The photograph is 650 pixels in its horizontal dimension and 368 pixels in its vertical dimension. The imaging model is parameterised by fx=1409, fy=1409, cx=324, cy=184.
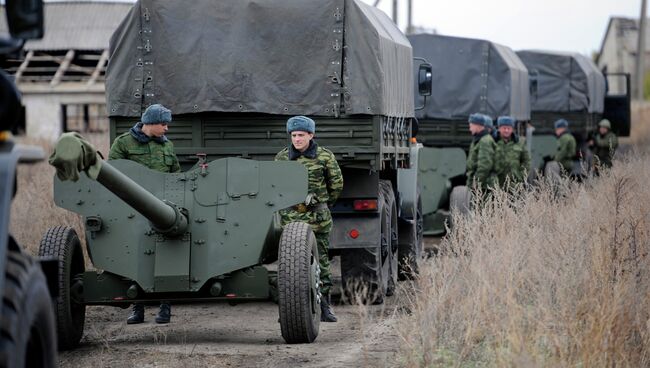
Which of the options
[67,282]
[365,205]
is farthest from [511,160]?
[67,282]

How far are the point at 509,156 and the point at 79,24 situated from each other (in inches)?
1338

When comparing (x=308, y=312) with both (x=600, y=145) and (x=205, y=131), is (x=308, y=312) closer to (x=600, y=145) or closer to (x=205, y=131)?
(x=205, y=131)

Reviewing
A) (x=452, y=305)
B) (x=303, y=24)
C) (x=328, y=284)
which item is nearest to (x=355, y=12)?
(x=303, y=24)

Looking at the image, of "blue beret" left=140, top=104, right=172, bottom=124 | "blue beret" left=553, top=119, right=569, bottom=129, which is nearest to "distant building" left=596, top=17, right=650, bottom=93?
"blue beret" left=553, top=119, right=569, bottom=129

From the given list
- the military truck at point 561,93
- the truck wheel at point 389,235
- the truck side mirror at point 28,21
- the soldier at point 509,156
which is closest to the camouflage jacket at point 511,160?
the soldier at point 509,156

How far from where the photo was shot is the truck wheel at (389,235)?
13.5 meters

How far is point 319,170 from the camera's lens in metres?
11.3

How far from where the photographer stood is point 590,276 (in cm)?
915

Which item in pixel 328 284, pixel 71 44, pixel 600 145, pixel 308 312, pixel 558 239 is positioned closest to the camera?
pixel 308 312

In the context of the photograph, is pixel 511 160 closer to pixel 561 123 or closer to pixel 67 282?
pixel 561 123

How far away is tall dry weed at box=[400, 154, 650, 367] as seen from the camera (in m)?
7.51

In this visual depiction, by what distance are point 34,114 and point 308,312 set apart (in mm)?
35661

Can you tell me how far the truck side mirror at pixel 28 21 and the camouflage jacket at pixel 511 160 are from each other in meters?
12.4

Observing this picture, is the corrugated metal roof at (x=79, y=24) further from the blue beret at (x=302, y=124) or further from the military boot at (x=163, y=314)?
the blue beret at (x=302, y=124)
